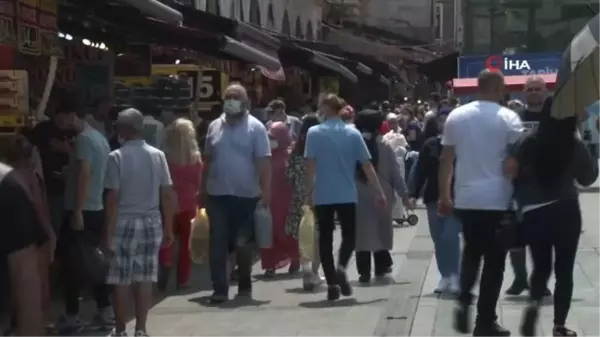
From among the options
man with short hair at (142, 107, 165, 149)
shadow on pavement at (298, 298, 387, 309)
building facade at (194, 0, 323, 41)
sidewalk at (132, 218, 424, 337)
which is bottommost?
sidewalk at (132, 218, 424, 337)

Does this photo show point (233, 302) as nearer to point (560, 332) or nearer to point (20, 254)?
point (560, 332)

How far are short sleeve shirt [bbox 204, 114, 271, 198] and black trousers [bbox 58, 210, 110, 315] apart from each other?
1.38 meters

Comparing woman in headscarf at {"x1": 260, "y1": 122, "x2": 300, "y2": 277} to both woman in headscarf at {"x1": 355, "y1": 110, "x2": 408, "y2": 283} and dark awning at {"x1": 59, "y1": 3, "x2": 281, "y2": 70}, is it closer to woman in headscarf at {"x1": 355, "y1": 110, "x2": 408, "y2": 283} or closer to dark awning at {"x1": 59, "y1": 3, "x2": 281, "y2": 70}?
woman in headscarf at {"x1": 355, "y1": 110, "x2": 408, "y2": 283}

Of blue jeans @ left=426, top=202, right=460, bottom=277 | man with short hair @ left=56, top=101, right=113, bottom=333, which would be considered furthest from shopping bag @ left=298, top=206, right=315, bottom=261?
man with short hair @ left=56, top=101, right=113, bottom=333

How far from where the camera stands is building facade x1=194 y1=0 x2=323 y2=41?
28984 millimetres

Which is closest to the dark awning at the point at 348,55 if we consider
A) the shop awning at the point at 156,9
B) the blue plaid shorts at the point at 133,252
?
the shop awning at the point at 156,9

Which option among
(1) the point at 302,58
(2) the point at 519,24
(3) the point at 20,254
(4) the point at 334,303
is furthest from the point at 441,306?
(2) the point at 519,24

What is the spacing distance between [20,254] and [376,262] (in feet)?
25.6

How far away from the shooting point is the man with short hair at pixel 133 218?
896 cm

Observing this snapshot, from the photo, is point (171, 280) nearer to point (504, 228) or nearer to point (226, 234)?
point (226, 234)

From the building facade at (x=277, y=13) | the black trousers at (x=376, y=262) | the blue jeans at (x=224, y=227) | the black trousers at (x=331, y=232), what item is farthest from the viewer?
the building facade at (x=277, y=13)

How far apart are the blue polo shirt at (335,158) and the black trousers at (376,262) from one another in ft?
4.54

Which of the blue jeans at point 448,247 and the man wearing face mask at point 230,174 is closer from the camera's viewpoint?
the man wearing face mask at point 230,174

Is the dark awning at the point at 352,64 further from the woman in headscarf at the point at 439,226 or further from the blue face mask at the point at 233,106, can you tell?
the blue face mask at the point at 233,106
